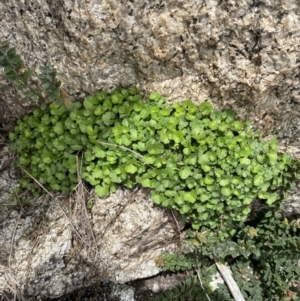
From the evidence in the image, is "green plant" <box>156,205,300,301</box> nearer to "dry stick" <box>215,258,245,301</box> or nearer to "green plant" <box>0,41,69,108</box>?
"dry stick" <box>215,258,245,301</box>

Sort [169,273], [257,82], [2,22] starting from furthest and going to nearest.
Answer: [169,273]
[2,22]
[257,82]

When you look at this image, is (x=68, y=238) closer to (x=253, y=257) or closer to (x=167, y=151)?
(x=167, y=151)

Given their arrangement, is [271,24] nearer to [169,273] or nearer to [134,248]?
[134,248]

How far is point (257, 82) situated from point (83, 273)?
198 centimetres

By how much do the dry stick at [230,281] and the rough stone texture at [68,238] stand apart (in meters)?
0.68

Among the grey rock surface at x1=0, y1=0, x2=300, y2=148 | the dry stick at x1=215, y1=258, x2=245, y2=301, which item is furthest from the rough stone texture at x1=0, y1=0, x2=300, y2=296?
the dry stick at x1=215, y1=258, x2=245, y2=301

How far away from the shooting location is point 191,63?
8.52ft

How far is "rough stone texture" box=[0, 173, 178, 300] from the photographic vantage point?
301 centimetres

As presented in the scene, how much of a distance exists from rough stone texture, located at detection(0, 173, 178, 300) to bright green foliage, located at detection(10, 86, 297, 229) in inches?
9.1

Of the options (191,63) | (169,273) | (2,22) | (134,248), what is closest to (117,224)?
(134,248)

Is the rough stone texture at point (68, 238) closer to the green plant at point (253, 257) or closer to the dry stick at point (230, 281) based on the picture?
the green plant at point (253, 257)

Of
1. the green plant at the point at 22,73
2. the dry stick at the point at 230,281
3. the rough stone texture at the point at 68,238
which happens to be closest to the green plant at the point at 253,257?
the dry stick at the point at 230,281

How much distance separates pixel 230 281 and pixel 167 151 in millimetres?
1333

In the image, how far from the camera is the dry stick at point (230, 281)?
319 cm
